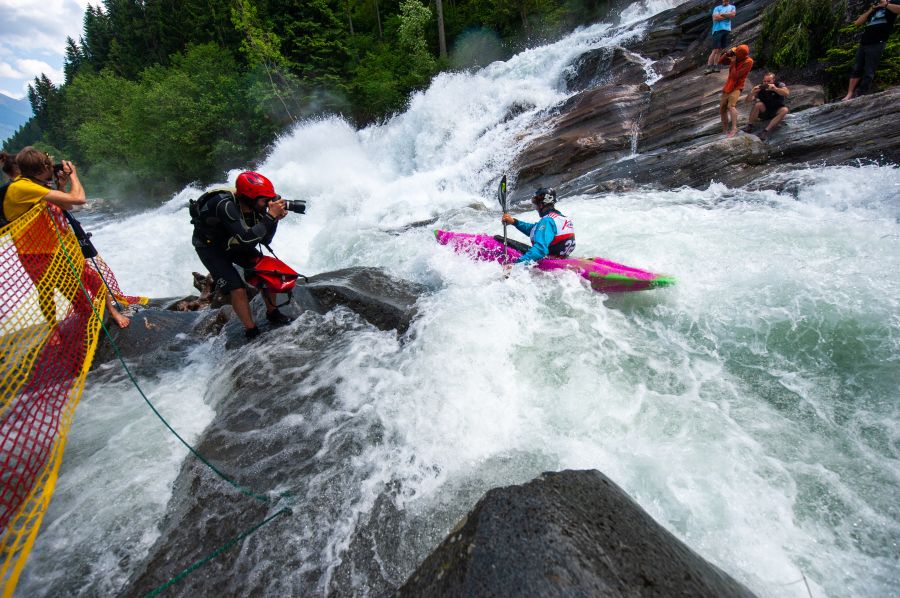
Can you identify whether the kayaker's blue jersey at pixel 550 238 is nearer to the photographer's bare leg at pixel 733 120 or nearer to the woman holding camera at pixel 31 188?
the woman holding camera at pixel 31 188

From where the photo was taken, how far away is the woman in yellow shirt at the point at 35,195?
3229 mm

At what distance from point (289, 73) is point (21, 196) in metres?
24.1

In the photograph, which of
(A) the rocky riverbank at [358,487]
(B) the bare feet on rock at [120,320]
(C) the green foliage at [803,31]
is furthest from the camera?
(C) the green foliage at [803,31]

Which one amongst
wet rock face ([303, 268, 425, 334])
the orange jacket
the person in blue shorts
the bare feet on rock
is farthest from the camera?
the person in blue shorts

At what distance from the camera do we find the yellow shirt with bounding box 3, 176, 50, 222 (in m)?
3.21

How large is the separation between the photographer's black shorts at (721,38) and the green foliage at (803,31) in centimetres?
91

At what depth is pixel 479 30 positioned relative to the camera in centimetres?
2273

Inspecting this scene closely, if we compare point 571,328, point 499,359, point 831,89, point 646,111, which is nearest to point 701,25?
point 646,111

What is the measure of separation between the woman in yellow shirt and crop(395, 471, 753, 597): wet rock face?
409cm

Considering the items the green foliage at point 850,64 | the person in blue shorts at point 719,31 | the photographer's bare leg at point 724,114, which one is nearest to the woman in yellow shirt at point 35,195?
the photographer's bare leg at point 724,114

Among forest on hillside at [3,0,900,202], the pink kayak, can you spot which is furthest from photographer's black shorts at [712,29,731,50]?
forest on hillside at [3,0,900,202]

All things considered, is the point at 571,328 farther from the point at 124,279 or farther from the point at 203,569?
the point at 124,279

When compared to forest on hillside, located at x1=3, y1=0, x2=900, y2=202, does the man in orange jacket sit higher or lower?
lower

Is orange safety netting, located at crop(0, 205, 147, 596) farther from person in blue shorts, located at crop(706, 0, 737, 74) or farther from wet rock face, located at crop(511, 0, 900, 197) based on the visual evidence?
person in blue shorts, located at crop(706, 0, 737, 74)
